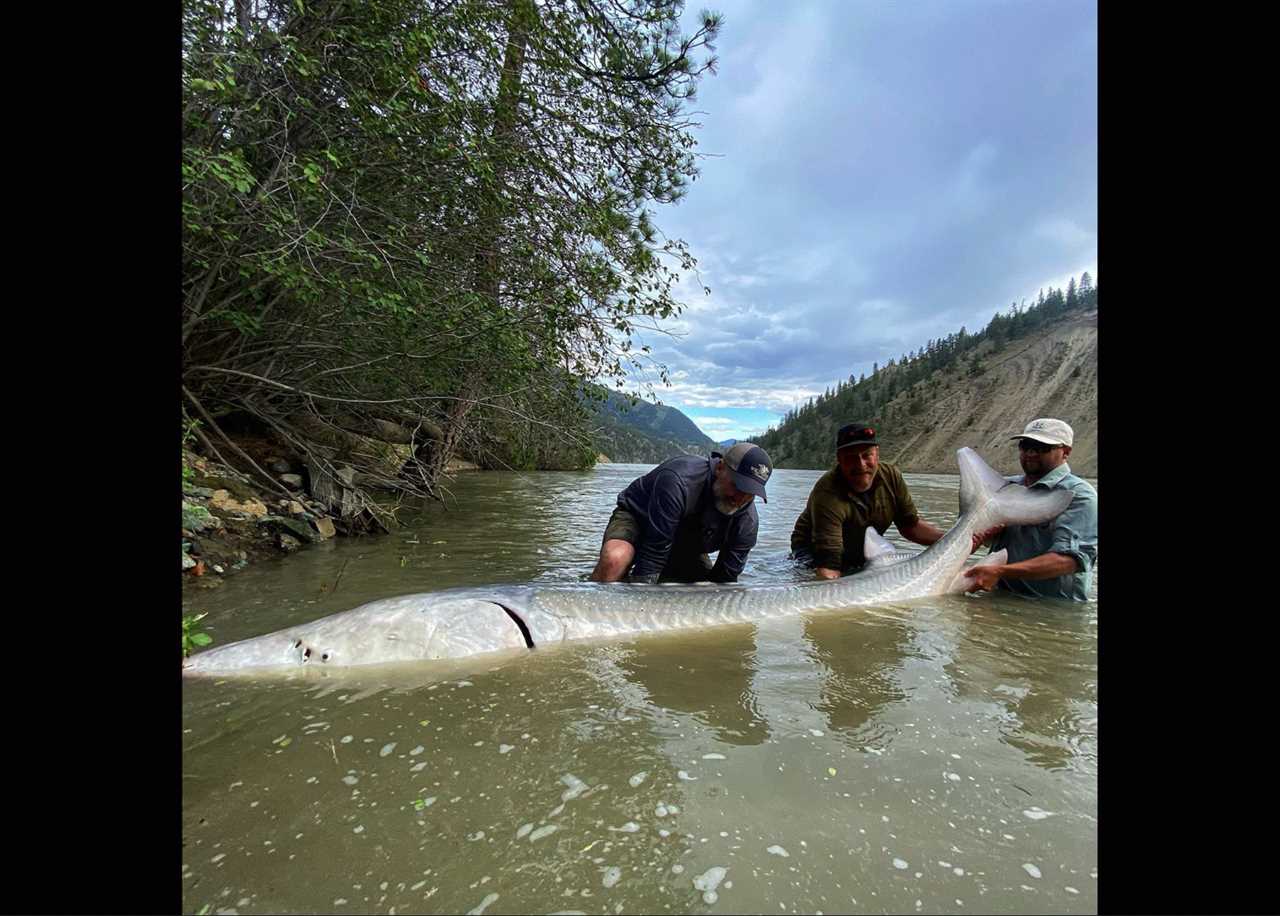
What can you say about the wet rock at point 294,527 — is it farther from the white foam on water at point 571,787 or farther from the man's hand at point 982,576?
the man's hand at point 982,576

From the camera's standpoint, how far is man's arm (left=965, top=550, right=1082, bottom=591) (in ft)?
14.5

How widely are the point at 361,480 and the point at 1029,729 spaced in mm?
7626

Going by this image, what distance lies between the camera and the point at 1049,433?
464cm

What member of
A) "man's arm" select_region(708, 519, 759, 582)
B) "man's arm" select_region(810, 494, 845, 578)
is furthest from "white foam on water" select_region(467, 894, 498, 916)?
"man's arm" select_region(810, 494, 845, 578)

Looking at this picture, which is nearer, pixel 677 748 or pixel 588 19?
pixel 677 748

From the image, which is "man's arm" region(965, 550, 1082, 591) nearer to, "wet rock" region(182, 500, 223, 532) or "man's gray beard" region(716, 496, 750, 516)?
"man's gray beard" region(716, 496, 750, 516)

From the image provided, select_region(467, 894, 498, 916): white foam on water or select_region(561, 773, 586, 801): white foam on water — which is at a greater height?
select_region(467, 894, 498, 916): white foam on water

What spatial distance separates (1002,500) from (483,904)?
5.23 metres

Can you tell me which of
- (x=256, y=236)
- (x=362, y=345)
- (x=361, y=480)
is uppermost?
(x=256, y=236)

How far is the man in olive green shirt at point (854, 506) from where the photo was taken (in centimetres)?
522

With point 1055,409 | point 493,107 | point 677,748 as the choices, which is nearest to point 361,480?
point 493,107

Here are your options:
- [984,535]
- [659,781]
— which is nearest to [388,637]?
[659,781]

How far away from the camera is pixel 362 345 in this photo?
20.1ft
